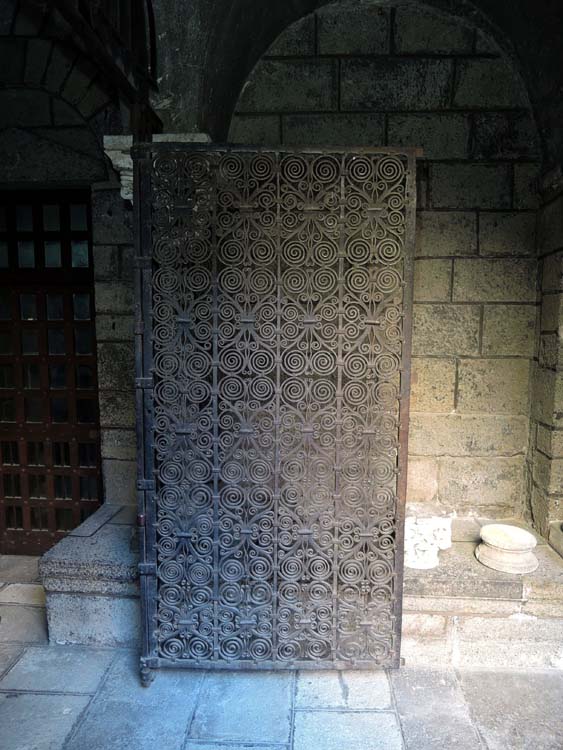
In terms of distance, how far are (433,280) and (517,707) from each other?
230 centimetres

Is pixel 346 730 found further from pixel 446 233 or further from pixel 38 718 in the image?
pixel 446 233

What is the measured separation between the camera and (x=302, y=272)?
213 centimetres

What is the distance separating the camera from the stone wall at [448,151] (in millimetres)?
2988

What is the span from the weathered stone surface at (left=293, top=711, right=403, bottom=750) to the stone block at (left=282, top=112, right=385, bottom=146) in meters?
3.08

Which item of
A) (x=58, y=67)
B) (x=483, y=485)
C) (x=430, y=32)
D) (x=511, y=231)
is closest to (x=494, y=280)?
(x=511, y=231)

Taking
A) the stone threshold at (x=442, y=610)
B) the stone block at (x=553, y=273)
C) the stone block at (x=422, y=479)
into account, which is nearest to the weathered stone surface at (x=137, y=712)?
the stone threshold at (x=442, y=610)

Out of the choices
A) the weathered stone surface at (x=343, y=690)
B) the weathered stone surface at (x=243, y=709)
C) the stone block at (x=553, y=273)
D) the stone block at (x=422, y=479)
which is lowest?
the weathered stone surface at (x=243, y=709)

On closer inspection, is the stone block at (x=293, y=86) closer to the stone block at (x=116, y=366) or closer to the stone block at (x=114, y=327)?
the stone block at (x=114, y=327)

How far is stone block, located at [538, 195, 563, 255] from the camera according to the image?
2.76 metres

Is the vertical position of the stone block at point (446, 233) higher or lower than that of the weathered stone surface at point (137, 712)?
higher

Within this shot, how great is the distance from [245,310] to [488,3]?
2431 mm

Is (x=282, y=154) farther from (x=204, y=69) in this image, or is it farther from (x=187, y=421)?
(x=187, y=421)

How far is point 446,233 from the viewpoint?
306cm

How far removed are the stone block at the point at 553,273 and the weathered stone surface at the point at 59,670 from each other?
10.4 ft
